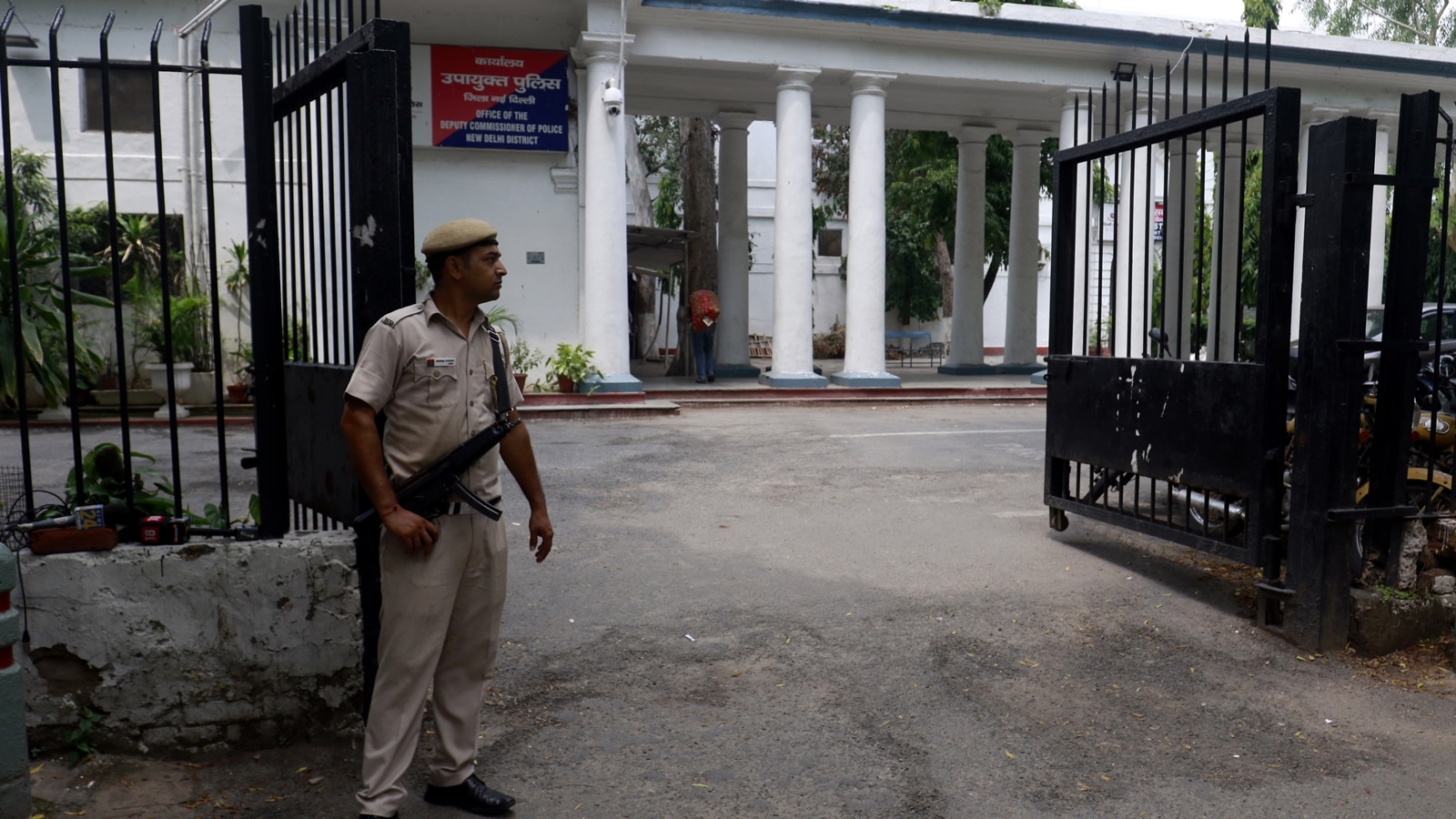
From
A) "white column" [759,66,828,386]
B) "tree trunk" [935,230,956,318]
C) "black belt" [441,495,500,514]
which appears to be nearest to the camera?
"black belt" [441,495,500,514]

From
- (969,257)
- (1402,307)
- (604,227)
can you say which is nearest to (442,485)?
(1402,307)

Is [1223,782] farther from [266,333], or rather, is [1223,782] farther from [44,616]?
[44,616]

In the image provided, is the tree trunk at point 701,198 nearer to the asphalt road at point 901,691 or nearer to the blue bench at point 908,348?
the blue bench at point 908,348

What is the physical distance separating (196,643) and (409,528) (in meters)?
1.15

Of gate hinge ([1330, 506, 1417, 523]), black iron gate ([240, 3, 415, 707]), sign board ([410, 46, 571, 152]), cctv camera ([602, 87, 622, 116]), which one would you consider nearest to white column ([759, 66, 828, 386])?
cctv camera ([602, 87, 622, 116])

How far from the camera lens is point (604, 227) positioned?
621 inches

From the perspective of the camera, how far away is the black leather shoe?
11.4 feet

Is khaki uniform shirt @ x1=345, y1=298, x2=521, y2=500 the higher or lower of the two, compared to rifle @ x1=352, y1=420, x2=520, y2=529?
higher

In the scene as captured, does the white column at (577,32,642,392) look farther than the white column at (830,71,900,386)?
No

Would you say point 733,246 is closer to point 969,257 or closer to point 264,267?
point 969,257

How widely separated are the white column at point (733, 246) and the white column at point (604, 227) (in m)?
4.27

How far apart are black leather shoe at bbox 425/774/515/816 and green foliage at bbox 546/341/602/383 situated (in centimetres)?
1246

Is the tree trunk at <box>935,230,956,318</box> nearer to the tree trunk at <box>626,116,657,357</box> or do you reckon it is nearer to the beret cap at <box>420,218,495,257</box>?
the tree trunk at <box>626,116,657,357</box>

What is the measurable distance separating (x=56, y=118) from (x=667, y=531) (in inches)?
176
